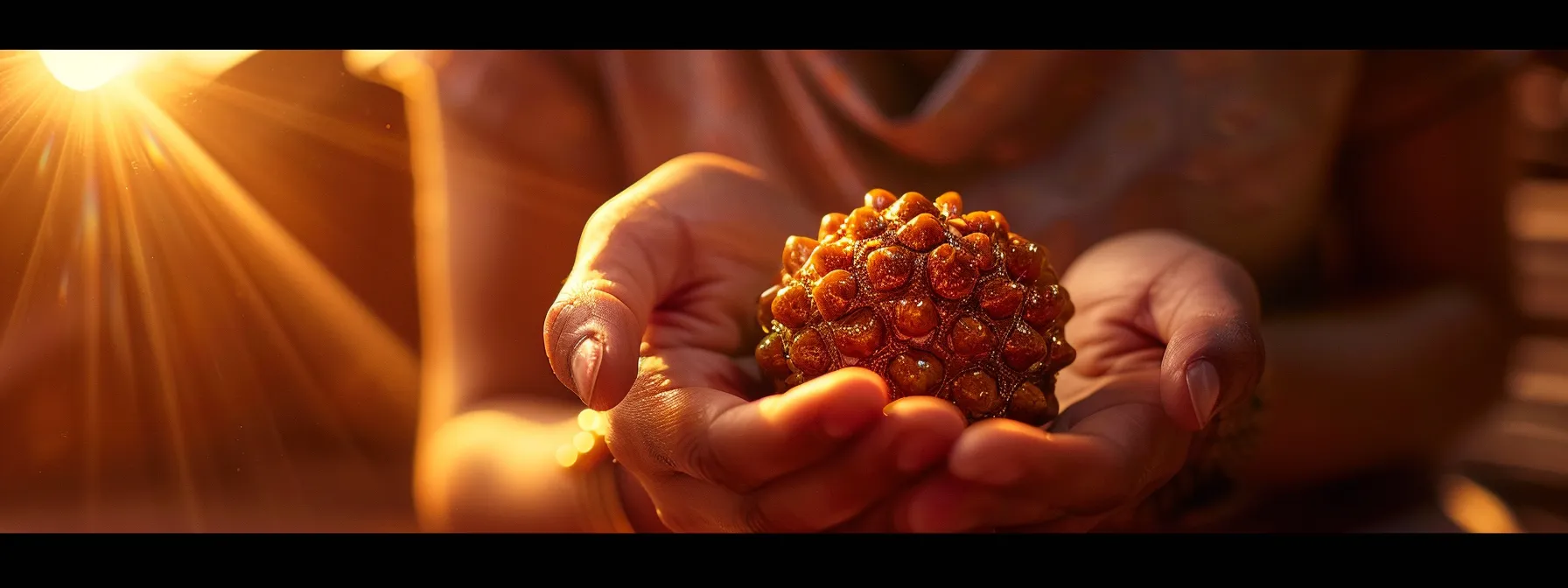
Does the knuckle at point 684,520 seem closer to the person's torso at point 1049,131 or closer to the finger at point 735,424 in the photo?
the finger at point 735,424

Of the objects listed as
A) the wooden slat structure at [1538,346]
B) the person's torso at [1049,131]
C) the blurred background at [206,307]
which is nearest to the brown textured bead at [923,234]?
the person's torso at [1049,131]

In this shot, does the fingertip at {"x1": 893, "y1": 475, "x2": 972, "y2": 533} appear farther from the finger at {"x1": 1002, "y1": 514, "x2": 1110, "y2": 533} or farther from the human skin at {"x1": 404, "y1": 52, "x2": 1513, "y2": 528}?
the human skin at {"x1": 404, "y1": 52, "x2": 1513, "y2": 528}

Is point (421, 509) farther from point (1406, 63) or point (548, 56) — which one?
point (1406, 63)

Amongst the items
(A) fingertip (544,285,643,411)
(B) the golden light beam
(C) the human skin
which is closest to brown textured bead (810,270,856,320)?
(A) fingertip (544,285,643,411)

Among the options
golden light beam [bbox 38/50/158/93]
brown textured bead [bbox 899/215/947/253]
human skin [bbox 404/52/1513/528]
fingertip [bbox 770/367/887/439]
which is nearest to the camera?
fingertip [bbox 770/367/887/439]

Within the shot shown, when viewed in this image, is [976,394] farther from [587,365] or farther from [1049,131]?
[1049,131]
